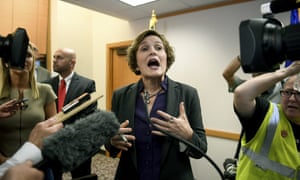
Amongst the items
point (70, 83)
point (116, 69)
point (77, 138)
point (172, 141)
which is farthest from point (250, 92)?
point (116, 69)

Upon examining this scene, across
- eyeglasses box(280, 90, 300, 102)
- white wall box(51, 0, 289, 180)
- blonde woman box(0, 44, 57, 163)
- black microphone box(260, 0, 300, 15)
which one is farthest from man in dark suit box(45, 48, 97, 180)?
black microphone box(260, 0, 300, 15)

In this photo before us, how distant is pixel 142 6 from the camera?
10.6ft

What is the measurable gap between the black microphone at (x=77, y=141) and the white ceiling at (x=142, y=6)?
102 inches

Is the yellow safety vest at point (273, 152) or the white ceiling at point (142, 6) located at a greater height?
the white ceiling at point (142, 6)

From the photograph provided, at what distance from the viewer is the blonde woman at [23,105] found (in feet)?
4.79

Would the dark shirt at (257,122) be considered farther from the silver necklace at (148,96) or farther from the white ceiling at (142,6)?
the white ceiling at (142,6)

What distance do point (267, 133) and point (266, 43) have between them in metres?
0.60

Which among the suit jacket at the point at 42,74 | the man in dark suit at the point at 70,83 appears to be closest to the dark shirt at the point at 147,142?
the man in dark suit at the point at 70,83

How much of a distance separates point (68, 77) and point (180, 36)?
160 centimetres

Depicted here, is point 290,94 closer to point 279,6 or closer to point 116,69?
point 279,6

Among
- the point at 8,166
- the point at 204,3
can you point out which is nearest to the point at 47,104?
the point at 8,166

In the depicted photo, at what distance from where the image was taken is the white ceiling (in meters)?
3.04

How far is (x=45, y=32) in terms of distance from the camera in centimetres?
395

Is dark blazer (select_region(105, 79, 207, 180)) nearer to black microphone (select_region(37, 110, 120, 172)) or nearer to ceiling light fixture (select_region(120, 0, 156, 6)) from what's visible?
black microphone (select_region(37, 110, 120, 172))
